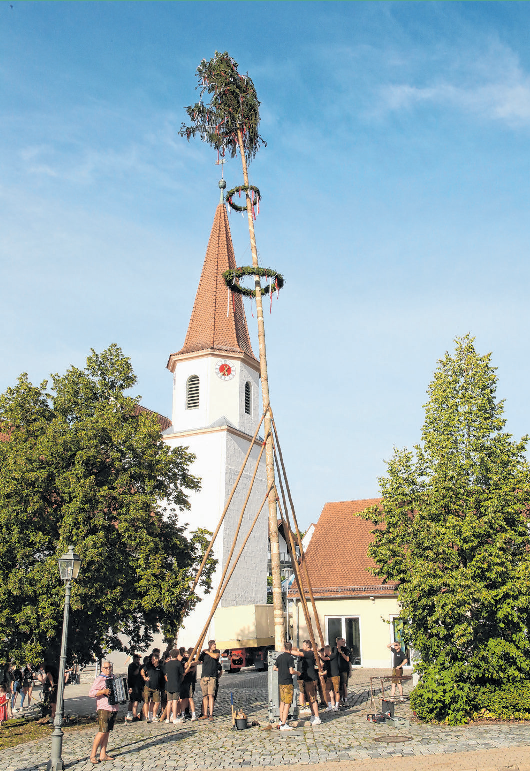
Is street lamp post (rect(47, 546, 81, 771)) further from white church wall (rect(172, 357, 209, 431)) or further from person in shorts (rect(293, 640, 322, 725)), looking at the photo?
white church wall (rect(172, 357, 209, 431))

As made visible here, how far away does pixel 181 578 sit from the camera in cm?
1630

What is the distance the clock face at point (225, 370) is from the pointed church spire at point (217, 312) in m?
0.60

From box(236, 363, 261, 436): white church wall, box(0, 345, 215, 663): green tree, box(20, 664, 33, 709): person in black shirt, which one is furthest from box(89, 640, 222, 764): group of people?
box(236, 363, 261, 436): white church wall

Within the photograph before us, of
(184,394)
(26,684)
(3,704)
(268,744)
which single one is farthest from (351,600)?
(268,744)

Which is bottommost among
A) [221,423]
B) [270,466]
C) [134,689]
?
[134,689]

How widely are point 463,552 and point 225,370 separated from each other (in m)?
20.6

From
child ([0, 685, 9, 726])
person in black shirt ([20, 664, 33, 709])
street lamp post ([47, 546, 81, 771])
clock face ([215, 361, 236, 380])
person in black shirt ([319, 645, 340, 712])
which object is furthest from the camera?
clock face ([215, 361, 236, 380])

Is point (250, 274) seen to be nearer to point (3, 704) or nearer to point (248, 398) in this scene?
point (3, 704)

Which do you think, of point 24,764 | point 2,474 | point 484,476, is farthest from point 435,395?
point 24,764

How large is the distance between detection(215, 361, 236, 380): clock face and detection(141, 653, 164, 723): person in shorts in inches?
755

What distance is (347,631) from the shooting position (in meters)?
27.5

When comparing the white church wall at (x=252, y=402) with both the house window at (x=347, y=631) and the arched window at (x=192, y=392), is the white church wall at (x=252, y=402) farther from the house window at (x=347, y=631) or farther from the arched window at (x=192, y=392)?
the house window at (x=347, y=631)

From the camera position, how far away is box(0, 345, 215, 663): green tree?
14586mm

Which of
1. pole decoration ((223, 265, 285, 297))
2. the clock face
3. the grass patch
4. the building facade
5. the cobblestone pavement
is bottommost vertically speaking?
the grass patch
